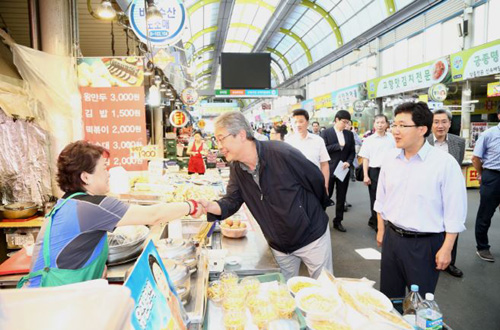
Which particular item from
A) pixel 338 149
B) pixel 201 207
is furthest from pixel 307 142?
pixel 201 207

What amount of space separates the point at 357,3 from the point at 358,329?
17217mm

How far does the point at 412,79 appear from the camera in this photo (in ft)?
40.7

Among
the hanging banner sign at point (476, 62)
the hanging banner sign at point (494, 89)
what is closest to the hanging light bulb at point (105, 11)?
the hanging banner sign at point (476, 62)

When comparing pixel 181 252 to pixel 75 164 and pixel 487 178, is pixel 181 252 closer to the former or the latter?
pixel 75 164

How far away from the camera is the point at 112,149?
3.79 meters

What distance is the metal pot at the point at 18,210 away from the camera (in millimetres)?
3785

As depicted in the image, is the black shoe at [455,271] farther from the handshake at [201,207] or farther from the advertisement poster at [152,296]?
the advertisement poster at [152,296]

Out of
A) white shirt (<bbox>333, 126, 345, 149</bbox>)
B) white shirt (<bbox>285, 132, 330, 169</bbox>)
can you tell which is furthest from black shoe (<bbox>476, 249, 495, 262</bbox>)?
white shirt (<bbox>333, 126, 345, 149</bbox>)

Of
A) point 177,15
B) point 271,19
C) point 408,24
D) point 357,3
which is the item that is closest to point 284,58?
point 271,19

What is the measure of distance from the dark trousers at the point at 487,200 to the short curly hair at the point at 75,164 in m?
4.84

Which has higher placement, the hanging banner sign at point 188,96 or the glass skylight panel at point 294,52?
the glass skylight panel at point 294,52

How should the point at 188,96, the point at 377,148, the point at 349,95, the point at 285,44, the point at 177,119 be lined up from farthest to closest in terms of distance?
the point at 285,44
the point at 349,95
the point at 188,96
the point at 177,119
the point at 377,148

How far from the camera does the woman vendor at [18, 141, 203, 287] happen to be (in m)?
1.70

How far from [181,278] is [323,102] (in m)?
20.3
